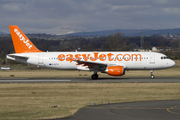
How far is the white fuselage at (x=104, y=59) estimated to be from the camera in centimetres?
3878

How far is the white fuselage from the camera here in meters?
38.8

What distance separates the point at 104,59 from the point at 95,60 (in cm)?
128

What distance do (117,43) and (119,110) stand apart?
96.7 m

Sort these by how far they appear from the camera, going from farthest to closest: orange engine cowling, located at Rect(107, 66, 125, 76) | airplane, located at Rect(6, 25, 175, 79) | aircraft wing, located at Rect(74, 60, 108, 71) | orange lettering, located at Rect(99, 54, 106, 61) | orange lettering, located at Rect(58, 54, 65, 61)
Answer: orange lettering, located at Rect(58, 54, 65, 61), orange lettering, located at Rect(99, 54, 106, 61), airplane, located at Rect(6, 25, 175, 79), aircraft wing, located at Rect(74, 60, 108, 71), orange engine cowling, located at Rect(107, 66, 125, 76)

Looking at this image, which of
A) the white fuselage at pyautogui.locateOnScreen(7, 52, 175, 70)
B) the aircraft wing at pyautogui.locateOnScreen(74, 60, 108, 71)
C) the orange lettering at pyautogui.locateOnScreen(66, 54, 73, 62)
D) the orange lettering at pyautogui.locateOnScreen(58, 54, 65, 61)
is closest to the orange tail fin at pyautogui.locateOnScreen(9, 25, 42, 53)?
the white fuselage at pyautogui.locateOnScreen(7, 52, 175, 70)

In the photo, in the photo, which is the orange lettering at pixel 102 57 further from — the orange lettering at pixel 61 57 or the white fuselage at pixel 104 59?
the orange lettering at pixel 61 57

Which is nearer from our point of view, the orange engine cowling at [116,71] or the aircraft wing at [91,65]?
the orange engine cowling at [116,71]

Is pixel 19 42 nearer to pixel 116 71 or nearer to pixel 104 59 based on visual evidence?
pixel 104 59

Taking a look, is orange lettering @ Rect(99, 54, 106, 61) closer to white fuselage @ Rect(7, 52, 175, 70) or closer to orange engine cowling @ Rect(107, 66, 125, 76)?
white fuselage @ Rect(7, 52, 175, 70)

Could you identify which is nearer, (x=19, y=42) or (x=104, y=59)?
(x=104, y=59)

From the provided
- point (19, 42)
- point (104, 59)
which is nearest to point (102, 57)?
point (104, 59)

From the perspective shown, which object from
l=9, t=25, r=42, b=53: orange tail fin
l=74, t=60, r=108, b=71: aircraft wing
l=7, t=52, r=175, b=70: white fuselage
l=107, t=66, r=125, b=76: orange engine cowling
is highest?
l=9, t=25, r=42, b=53: orange tail fin

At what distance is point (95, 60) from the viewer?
39438 millimetres

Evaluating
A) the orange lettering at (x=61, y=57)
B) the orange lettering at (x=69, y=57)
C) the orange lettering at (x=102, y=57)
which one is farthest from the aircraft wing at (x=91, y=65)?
the orange lettering at (x=61, y=57)
